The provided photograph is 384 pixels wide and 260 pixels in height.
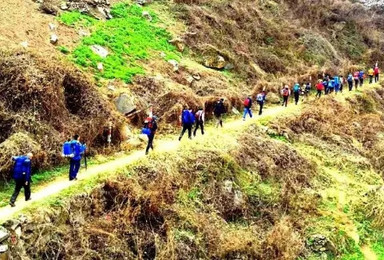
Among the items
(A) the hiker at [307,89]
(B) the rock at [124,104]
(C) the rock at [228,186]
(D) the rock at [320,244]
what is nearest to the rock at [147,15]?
(B) the rock at [124,104]

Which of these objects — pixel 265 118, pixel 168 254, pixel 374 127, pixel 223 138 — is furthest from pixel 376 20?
pixel 168 254

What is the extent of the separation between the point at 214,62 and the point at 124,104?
32.3 ft

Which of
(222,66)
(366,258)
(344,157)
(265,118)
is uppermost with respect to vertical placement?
(222,66)

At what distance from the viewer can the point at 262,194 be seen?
17.0 m

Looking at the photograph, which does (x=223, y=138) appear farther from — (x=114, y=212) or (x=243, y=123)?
(x=114, y=212)

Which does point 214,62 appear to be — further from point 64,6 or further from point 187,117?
point 187,117

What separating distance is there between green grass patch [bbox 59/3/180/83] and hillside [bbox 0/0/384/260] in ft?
0.28

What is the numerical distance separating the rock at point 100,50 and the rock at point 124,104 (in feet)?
11.3

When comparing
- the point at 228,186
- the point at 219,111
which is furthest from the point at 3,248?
the point at 219,111

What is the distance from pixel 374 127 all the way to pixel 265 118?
7445mm

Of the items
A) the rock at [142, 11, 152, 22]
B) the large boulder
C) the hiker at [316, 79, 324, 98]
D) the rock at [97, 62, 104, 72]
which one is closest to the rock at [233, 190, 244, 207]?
the rock at [97, 62, 104, 72]

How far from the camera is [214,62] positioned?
27.9 meters

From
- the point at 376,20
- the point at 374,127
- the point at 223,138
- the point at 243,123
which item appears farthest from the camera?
the point at 376,20

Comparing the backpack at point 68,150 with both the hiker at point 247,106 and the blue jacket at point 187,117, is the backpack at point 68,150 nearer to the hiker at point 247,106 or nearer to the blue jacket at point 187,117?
the blue jacket at point 187,117
